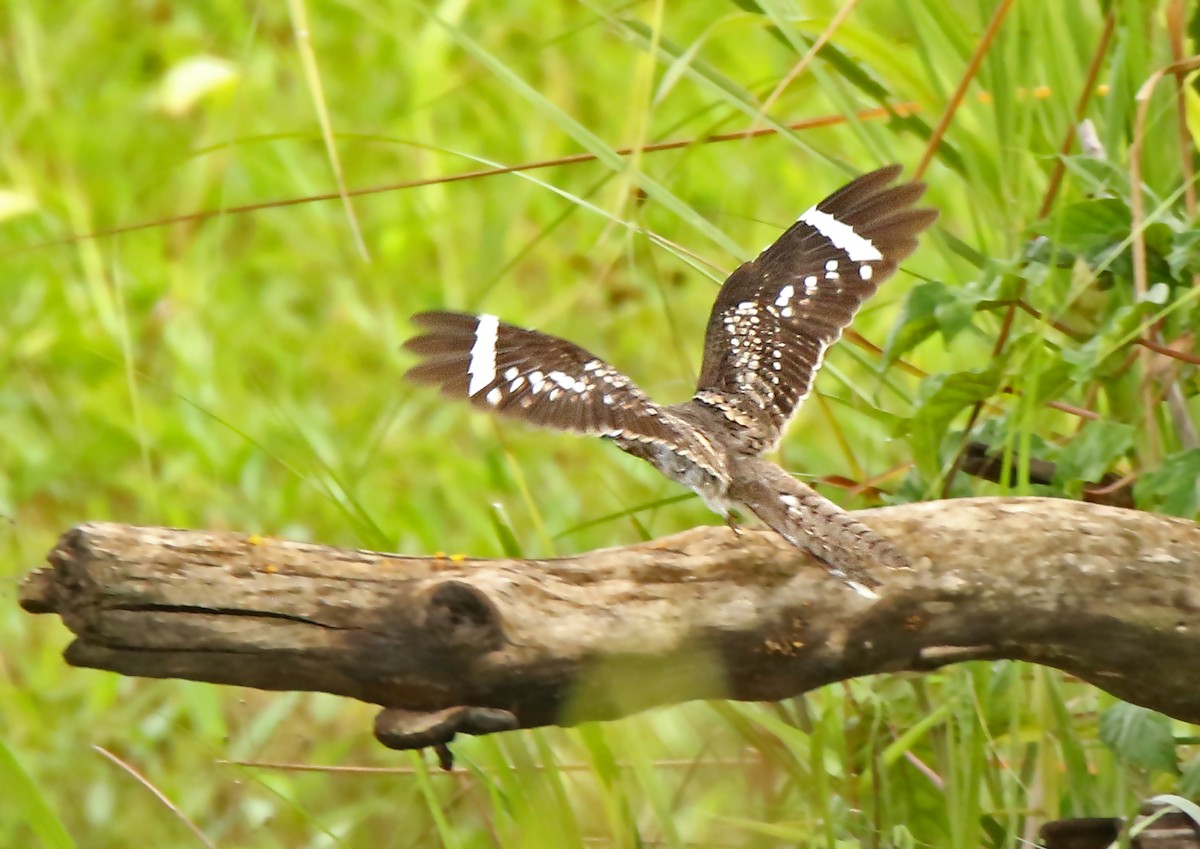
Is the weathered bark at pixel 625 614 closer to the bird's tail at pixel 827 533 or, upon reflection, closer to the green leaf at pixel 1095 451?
the bird's tail at pixel 827 533

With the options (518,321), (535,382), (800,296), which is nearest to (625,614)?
(535,382)

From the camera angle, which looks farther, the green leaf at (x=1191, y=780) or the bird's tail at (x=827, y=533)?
the green leaf at (x=1191, y=780)

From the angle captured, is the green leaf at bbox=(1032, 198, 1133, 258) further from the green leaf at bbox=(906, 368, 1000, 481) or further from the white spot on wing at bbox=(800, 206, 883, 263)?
the white spot on wing at bbox=(800, 206, 883, 263)

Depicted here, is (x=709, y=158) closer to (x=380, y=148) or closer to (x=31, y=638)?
(x=380, y=148)

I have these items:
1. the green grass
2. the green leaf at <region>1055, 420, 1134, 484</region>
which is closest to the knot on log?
the green grass

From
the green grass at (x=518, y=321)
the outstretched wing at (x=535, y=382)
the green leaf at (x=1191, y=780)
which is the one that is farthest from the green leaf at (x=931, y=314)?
the green leaf at (x=1191, y=780)
